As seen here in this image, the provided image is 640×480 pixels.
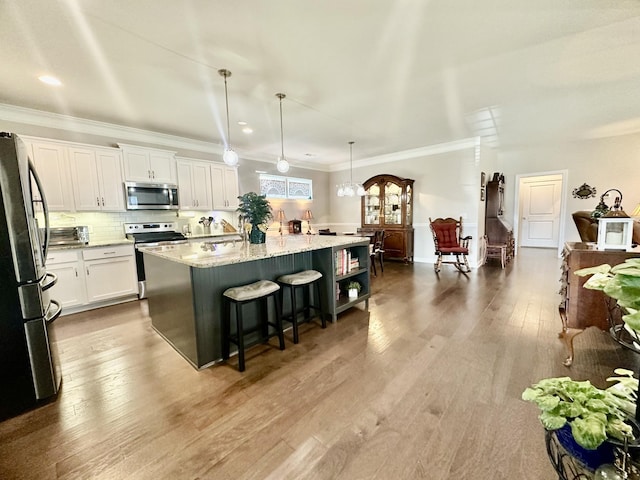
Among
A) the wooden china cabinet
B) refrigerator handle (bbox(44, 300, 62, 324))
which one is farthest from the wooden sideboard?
the wooden china cabinet

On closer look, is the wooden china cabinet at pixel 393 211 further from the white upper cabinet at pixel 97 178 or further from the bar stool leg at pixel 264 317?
the white upper cabinet at pixel 97 178

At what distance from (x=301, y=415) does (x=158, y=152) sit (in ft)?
14.5

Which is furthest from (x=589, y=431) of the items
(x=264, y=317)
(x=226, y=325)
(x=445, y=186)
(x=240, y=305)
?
(x=445, y=186)

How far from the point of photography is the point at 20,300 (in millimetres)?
1730

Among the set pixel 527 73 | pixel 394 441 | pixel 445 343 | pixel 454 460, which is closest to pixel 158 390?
pixel 394 441

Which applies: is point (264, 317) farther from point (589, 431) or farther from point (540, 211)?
point (540, 211)

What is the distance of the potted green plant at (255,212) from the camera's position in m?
2.89

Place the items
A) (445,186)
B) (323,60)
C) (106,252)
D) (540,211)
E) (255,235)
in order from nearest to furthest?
(323,60), (255,235), (106,252), (445,186), (540,211)

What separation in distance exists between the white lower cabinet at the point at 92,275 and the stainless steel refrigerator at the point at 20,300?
6.25 ft

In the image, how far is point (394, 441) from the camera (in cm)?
144

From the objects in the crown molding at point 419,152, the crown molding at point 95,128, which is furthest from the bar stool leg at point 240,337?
the crown molding at point 419,152

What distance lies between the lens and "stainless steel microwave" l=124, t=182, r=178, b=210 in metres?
4.07

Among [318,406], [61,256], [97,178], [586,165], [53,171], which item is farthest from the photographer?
[586,165]

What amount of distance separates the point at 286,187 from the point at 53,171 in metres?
4.26
